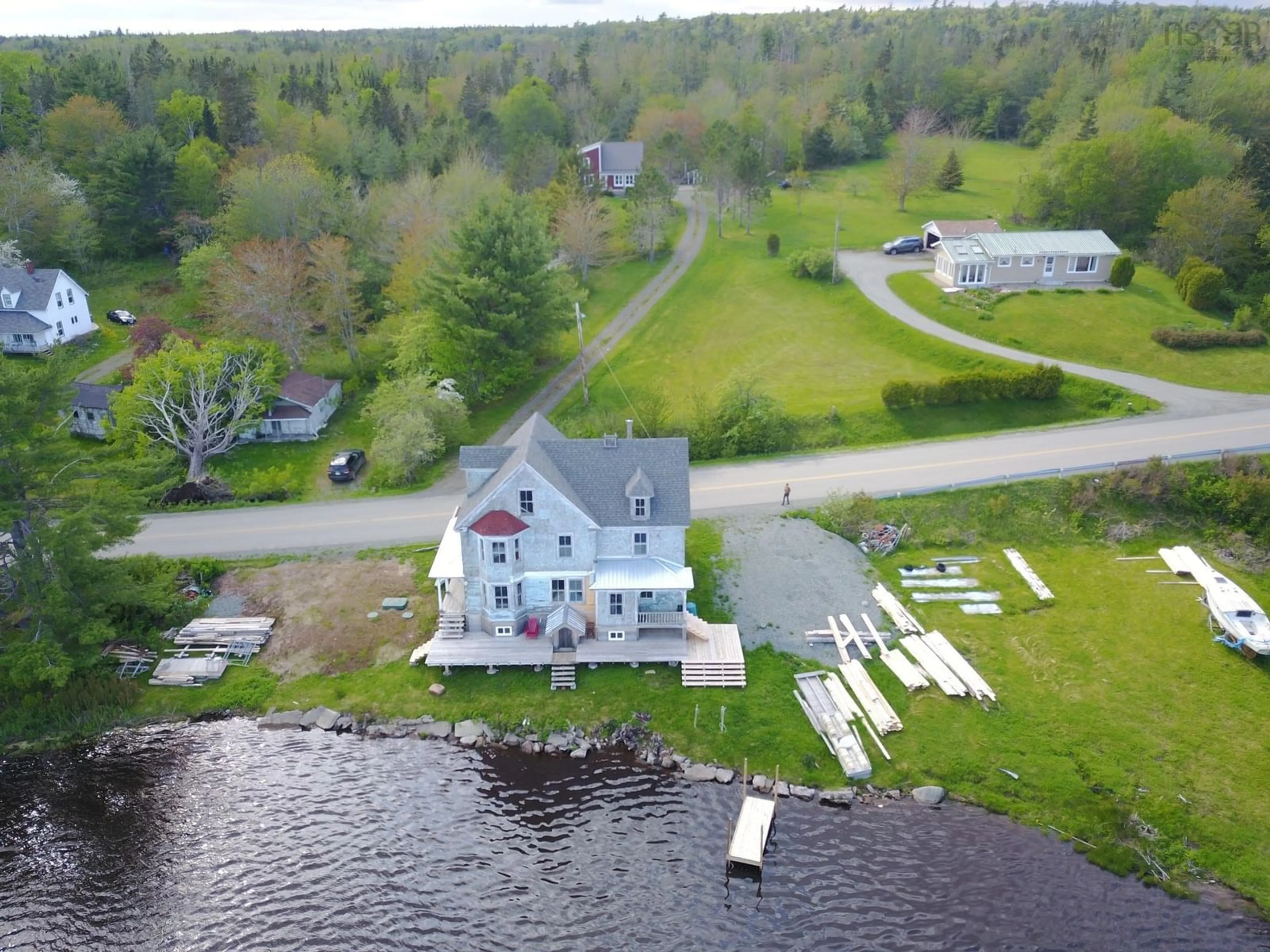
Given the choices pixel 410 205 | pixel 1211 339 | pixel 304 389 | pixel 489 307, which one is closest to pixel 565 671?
pixel 489 307

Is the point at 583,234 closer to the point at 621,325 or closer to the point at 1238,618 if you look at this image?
the point at 621,325

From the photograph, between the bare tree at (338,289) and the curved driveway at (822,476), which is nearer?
the curved driveway at (822,476)

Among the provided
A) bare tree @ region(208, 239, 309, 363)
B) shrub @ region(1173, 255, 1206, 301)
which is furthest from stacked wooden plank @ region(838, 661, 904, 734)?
shrub @ region(1173, 255, 1206, 301)

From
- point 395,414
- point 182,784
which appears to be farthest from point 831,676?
point 395,414

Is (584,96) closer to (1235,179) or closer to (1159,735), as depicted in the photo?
(1235,179)

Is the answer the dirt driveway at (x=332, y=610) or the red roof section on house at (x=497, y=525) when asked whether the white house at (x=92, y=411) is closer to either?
the dirt driveway at (x=332, y=610)

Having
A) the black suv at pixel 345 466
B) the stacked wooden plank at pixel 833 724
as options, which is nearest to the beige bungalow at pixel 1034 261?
the stacked wooden plank at pixel 833 724

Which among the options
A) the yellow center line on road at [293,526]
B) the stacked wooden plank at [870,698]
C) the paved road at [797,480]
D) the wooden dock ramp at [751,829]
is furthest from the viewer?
the yellow center line on road at [293,526]

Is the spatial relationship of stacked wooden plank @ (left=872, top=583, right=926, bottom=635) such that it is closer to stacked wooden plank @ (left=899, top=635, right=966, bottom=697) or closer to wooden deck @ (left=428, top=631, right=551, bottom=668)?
stacked wooden plank @ (left=899, top=635, right=966, bottom=697)
